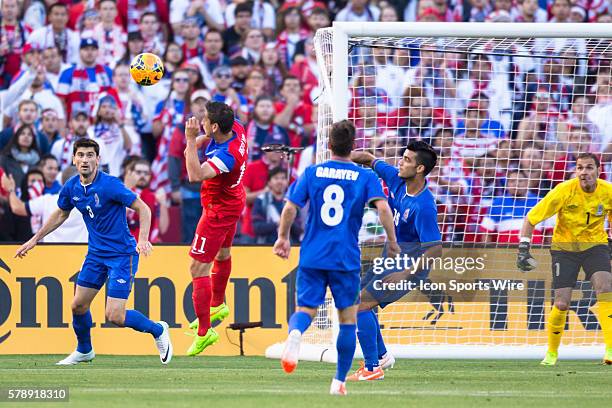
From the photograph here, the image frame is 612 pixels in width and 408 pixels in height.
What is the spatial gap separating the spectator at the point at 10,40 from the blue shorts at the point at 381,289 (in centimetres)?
746

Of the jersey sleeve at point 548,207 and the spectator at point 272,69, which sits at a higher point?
the spectator at point 272,69

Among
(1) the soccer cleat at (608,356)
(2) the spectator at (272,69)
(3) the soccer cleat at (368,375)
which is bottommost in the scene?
(1) the soccer cleat at (608,356)

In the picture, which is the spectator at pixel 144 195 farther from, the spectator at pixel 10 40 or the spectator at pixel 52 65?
the spectator at pixel 10 40

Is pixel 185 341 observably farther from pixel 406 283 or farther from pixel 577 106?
pixel 577 106

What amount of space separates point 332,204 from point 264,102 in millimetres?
8634

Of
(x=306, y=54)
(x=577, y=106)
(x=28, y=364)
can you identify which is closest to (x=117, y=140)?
(x=306, y=54)

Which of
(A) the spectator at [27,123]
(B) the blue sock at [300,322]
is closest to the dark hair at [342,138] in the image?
(B) the blue sock at [300,322]

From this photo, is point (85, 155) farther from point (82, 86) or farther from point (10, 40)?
point (10, 40)

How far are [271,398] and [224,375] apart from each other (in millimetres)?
2404

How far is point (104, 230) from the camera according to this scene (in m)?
11.4

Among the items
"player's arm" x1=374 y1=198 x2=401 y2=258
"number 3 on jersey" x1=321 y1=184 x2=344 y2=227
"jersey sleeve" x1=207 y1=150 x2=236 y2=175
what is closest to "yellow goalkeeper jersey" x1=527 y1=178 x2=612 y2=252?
"jersey sleeve" x1=207 y1=150 x2=236 y2=175

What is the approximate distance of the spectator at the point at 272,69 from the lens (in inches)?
Result: 697

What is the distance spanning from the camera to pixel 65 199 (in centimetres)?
1141

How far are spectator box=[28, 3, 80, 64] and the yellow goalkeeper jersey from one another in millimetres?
8108
